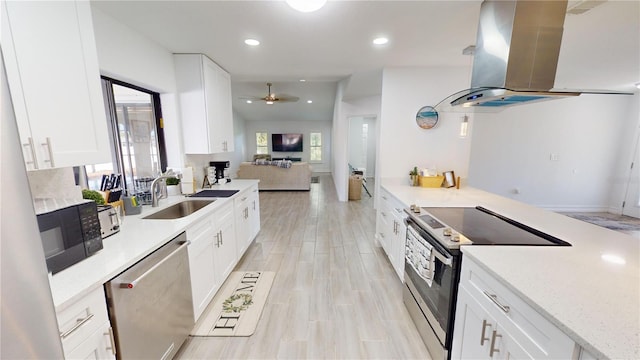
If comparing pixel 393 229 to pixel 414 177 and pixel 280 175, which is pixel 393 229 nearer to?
pixel 414 177

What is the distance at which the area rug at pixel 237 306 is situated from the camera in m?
1.89

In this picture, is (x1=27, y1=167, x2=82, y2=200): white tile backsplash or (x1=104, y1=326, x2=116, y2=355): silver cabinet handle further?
(x1=27, y1=167, x2=82, y2=200): white tile backsplash

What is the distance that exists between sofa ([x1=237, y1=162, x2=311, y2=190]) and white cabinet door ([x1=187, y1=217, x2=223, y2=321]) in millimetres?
4786

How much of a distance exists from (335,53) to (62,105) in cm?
234

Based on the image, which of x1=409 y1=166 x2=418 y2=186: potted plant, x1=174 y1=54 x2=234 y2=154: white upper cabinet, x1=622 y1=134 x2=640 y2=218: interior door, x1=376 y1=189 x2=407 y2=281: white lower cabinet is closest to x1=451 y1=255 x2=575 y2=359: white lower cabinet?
x1=376 y1=189 x2=407 y2=281: white lower cabinet

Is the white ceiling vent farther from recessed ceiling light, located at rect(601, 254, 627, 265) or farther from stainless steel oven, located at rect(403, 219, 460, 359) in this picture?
stainless steel oven, located at rect(403, 219, 460, 359)

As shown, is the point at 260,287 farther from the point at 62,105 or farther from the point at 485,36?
the point at 485,36

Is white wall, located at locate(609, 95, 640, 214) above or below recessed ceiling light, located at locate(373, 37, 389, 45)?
below

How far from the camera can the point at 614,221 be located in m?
4.45

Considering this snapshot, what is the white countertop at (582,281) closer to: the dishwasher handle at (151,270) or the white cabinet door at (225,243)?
the dishwasher handle at (151,270)

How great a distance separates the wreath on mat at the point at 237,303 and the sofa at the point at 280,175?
15.5ft

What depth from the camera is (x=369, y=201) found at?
5.70m

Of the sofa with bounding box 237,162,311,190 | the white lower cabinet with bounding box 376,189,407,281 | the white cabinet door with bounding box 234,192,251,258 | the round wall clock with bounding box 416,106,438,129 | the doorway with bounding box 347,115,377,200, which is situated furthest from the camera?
the doorway with bounding box 347,115,377,200

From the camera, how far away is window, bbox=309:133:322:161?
1046 cm
